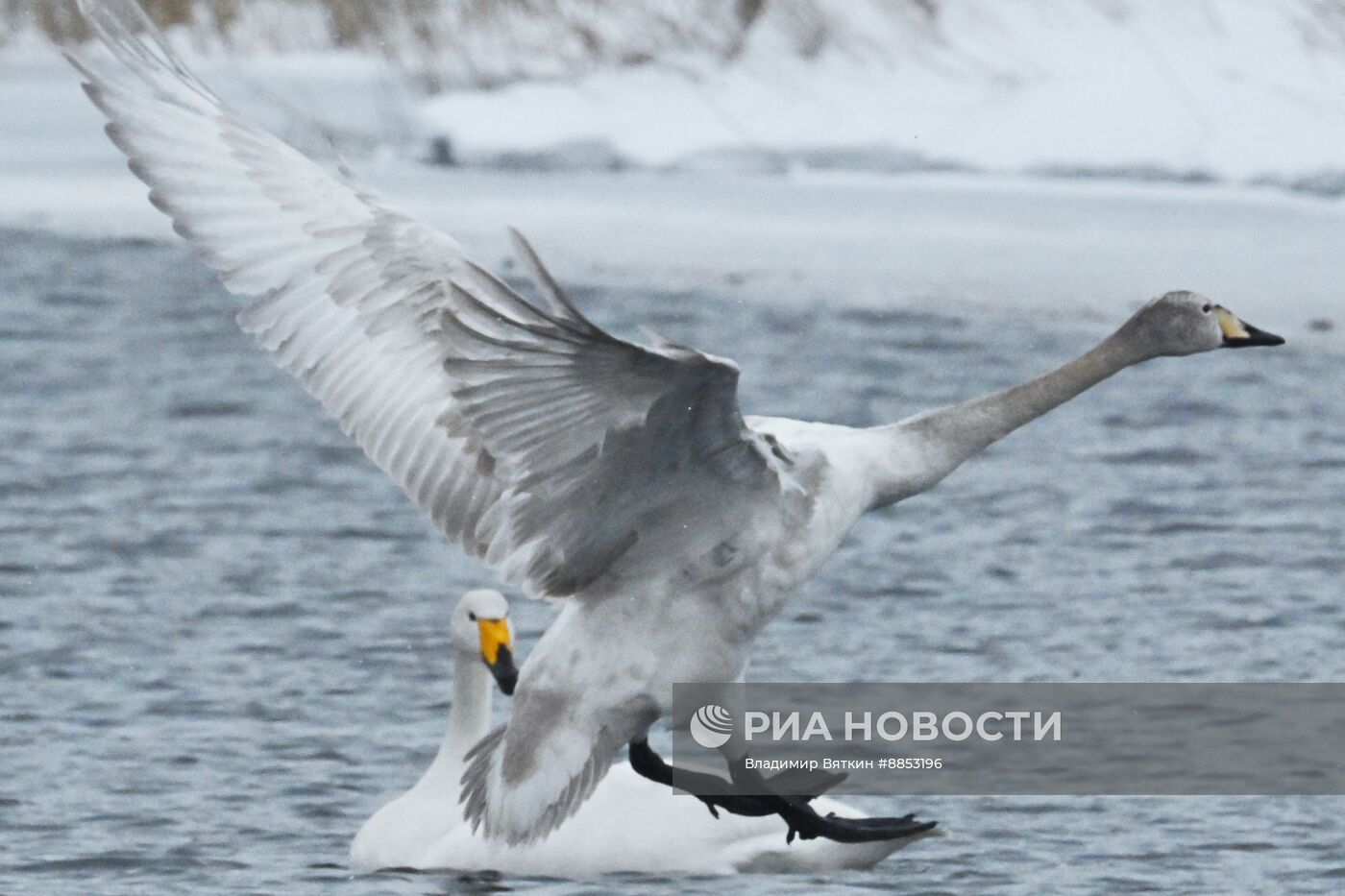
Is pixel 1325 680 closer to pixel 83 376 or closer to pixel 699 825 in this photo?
pixel 699 825

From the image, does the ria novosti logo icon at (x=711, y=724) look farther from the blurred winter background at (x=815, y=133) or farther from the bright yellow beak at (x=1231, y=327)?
the blurred winter background at (x=815, y=133)

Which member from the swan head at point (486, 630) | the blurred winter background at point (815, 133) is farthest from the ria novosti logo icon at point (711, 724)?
the blurred winter background at point (815, 133)

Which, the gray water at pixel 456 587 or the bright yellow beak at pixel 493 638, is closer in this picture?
the gray water at pixel 456 587

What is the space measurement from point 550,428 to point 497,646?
2143mm

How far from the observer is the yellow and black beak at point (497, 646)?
294 inches

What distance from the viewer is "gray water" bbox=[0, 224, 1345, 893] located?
6.87 meters

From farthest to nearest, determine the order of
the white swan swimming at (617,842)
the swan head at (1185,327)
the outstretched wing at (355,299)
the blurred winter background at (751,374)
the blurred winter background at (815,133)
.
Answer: the blurred winter background at (815,133) < the blurred winter background at (751,374) < the white swan swimming at (617,842) < the swan head at (1185,327) < the outstretched wing at (355,299)

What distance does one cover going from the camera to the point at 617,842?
6.87 meters

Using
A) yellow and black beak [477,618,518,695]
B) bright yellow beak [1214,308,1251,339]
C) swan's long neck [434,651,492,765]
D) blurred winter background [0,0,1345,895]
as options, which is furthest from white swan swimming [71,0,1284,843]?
yellow and black beak [477,618,518,695]

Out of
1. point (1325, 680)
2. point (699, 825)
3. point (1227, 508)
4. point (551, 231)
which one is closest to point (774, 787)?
point (699, 825)

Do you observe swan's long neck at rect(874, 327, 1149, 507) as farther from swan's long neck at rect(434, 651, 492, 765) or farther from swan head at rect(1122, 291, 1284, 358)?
swan's long neck at rect(434, 651, 492, 765)

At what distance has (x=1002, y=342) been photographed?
13.1 meters

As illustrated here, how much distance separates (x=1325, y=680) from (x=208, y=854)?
3364 millimetres

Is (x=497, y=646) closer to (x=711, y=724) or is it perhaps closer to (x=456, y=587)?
(x=711, y=724)
